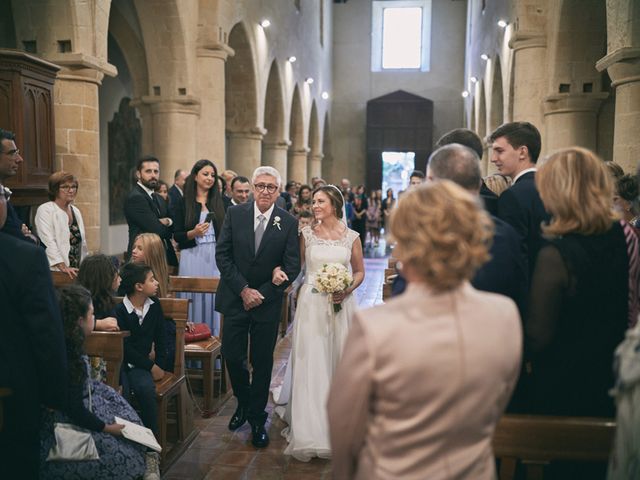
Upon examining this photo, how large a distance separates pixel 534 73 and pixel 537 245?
28.4 feet

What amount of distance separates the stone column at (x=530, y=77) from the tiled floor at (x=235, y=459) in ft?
26.0

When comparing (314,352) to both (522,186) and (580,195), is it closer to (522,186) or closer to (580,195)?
(522,186)

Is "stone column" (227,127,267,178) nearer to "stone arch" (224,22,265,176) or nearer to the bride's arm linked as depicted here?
"stone arch" (224,22,265,176)

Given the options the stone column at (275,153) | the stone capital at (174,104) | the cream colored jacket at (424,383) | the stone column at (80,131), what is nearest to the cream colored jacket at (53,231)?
the stone column at (80,131)

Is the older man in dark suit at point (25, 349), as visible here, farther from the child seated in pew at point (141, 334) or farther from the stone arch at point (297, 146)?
the stone arch at point (297, 146)

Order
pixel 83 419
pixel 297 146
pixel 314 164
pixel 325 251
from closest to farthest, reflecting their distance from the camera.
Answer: pixel 83 419
pixel 325 251
pixel 297 146
pixel 314 164

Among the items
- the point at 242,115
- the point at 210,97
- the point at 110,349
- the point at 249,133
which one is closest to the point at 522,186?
the point at 110,349

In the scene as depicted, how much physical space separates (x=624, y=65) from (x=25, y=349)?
644cm

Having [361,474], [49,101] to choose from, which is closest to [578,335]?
[361,474]

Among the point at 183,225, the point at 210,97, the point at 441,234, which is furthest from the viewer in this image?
the point at 210,97

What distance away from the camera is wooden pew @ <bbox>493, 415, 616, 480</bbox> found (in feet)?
6.70

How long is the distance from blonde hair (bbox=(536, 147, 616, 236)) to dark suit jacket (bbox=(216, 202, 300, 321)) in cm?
238

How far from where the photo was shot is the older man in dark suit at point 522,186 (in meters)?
2.98

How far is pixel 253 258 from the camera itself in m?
4.43
